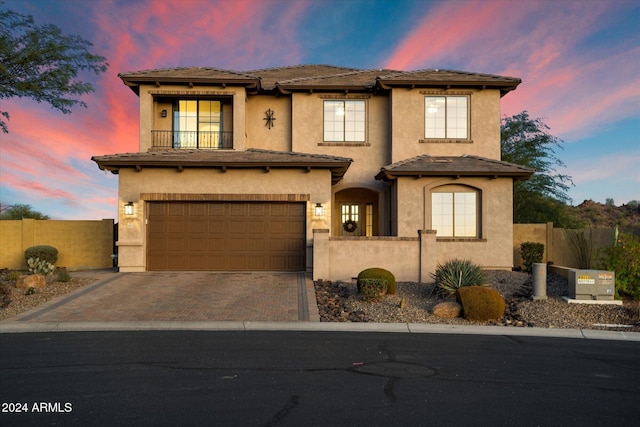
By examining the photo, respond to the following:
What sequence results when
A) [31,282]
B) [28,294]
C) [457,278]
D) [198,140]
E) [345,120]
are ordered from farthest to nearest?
[345,120], [198,140], [31,282], [28,294], [457,278]

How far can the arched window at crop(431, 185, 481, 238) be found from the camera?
1878cm

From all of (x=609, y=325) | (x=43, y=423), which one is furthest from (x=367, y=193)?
(x=43, y=423)

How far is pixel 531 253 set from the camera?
18.9 m

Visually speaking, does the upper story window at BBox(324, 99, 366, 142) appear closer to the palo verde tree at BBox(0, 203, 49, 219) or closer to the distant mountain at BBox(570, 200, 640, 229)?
the palo verde tree at BBox(0, 203, 49, 219)

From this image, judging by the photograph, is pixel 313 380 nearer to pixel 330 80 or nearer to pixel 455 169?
pixel 455 169

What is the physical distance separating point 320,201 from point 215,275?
15.2ft

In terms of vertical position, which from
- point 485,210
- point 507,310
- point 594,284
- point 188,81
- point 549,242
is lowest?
point 507,310

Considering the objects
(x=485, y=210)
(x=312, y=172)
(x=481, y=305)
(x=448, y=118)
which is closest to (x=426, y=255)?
(x=485, y=210)

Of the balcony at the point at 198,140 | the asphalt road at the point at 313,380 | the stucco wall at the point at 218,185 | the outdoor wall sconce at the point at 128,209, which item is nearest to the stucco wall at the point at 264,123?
the balcony at the point at 198,140

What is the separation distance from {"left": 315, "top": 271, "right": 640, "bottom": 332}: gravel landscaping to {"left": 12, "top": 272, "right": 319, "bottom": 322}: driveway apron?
Answer: 73 cm

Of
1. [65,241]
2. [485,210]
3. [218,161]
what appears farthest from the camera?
[65,241]

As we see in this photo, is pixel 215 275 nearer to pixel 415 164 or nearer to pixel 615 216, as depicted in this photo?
pixel 415 164

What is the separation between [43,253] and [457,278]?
15609 mm

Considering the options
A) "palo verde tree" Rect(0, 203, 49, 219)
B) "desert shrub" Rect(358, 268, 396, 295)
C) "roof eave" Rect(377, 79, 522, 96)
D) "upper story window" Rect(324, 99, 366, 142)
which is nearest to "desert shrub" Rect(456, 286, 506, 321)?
"desert shrub" Rect(358, 268, 396, 295)
